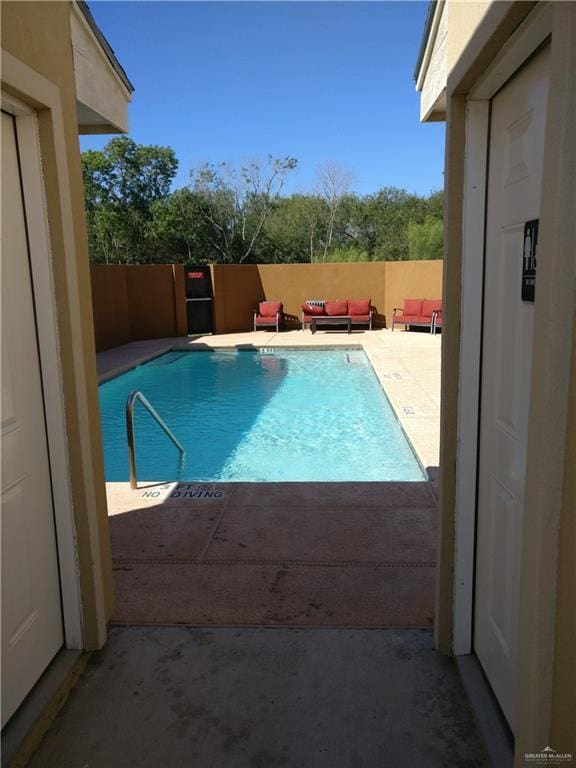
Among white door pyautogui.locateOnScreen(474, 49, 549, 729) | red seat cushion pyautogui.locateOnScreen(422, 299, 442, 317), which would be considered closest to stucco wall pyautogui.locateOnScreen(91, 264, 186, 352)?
red seat cushion pyautogui.locateOnScreen(422, 299, 442, 317)

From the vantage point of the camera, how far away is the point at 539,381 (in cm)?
121

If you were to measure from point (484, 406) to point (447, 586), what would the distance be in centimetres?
75

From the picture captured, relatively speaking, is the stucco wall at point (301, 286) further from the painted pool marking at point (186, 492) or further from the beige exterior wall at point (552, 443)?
the beige exterior wall at point (552, 443)

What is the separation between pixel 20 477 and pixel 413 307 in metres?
12.9

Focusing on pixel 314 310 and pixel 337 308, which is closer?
pixel 337 308

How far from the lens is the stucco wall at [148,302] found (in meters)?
13.7

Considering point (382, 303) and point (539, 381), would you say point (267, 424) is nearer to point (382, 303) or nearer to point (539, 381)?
point (539, 381)

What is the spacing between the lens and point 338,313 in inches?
581

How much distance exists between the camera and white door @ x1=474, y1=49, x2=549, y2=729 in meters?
1.59

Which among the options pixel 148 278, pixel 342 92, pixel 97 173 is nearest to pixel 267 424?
pixel 148 278

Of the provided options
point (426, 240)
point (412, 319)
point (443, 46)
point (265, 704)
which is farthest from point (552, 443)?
point (426, 240)

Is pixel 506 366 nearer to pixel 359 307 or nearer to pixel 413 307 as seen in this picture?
pixel 413 307

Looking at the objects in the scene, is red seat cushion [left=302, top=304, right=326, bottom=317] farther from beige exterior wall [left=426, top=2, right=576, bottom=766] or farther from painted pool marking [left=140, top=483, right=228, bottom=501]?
beige exterior wall [left=426, top=2, right=576, bottom=766]

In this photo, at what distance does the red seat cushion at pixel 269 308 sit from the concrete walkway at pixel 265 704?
513 inches
